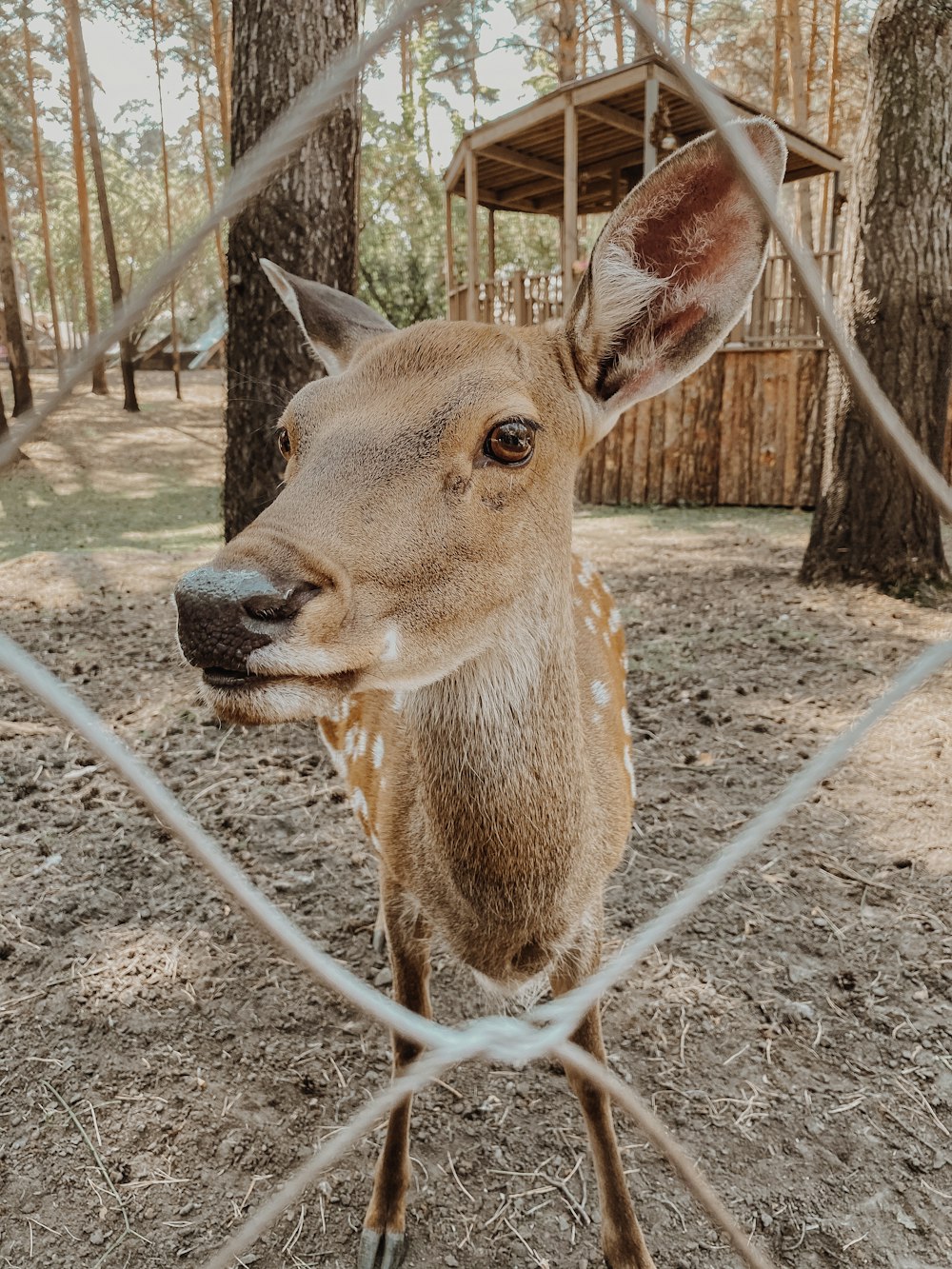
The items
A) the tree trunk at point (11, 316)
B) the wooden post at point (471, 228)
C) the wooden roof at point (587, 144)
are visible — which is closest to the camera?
the wooden roof at point (587, 144)

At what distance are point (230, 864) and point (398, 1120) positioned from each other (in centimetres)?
137

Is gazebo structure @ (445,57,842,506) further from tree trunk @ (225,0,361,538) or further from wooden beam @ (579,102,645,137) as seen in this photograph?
tree trunk @ (225,0,361,538)

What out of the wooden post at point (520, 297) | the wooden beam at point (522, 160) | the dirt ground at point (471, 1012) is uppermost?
the wooden beam at point (522, 160)

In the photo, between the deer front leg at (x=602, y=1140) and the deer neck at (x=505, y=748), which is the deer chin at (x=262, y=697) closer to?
the deer neck at (x=505, y=748)

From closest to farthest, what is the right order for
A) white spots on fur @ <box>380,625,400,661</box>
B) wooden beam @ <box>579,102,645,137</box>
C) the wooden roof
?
1. white spots on fur @ <box>380,625,400,661</box>
2. the wooden roof
3. wooden beam @ <box>579,102,645,137</box>

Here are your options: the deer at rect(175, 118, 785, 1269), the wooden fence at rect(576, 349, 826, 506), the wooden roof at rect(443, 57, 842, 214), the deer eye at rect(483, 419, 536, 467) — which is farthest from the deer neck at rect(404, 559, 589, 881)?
the wooden fence at rect(576, 349, 826, 506)

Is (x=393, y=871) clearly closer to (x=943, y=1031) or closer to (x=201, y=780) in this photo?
(x=943, y=1031)

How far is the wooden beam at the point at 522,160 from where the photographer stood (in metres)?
11.0

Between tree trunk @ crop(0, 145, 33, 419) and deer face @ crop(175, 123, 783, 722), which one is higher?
tree trunk @ crop(0, 145, 33, 419)

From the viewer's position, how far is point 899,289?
493 cm

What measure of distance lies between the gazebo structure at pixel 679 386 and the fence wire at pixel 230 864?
7.85m

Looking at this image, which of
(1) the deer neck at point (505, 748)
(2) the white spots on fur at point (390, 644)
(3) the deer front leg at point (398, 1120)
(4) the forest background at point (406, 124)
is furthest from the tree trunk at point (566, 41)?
(2) the white spots on fur at point (390, 644)

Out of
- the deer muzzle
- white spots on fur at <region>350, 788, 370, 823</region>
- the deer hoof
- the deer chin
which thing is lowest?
the deer hoof

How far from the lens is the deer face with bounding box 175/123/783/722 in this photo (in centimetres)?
112
